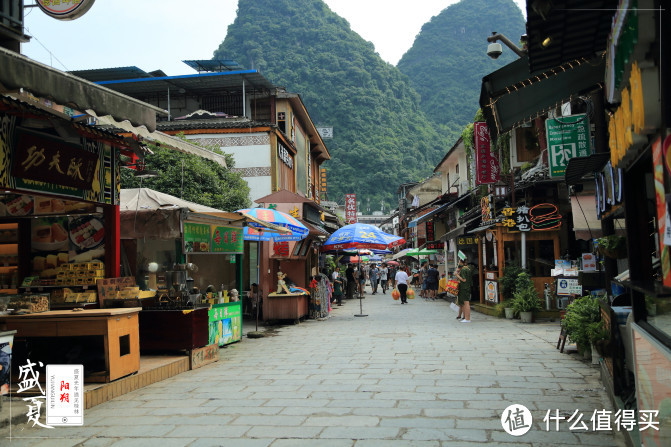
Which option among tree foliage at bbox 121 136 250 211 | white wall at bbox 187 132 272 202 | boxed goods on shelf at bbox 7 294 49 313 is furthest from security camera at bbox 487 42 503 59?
white wall at bbox 187 132 272 202

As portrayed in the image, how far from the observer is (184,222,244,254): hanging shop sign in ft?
34.6

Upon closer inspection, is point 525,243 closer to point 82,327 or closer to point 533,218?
point 533,218

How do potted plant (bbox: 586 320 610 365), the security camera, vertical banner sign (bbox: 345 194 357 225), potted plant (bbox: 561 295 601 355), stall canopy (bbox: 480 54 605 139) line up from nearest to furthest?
stall canopy (bbox: 480 54 605 139)
potted plant (bbox: 586 320 610 365)
potted plant (bbox: 561 295 601 355)
the security camera
vertical banner sign (bbox: 345 194 357 225)

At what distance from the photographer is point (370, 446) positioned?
14.8 ft

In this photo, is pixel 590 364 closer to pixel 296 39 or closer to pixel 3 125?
pixel 3 125

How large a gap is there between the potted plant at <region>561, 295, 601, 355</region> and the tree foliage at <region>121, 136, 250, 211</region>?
1406cm

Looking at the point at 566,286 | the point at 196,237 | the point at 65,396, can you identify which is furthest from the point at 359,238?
the point at 65,396

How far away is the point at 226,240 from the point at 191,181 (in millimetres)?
9044

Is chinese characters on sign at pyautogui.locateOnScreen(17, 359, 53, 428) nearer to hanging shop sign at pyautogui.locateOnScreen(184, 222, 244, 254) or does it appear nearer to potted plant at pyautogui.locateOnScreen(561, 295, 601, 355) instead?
hanging shop sign at pyautogui.locateOnScreen(184, 222, 244, 254)

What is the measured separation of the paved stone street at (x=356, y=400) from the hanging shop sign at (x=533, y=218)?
18.7ft

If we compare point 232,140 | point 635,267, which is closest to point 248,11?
point 232,140

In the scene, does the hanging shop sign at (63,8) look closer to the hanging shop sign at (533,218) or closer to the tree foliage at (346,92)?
the hanging shop sign at (533,218)

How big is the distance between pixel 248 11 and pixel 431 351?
69.6m

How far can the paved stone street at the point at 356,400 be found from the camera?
484 cm
